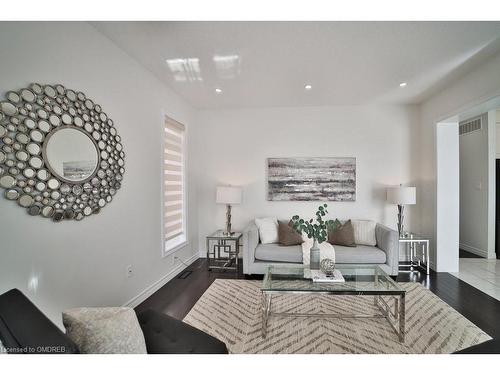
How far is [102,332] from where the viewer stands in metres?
1.02

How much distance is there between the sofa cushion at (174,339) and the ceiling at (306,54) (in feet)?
7.45

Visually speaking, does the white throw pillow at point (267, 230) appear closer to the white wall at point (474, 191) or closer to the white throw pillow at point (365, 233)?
the white throw pillow at point (365, 233)

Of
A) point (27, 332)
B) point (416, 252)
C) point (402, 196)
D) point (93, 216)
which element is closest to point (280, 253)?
point (402, 196)

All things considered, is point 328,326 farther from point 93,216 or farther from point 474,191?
point 474,191

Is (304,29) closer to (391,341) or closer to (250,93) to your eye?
(250,93)

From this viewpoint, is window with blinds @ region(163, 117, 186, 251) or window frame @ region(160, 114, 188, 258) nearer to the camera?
window frame @ region(160, 114, 188, 258)

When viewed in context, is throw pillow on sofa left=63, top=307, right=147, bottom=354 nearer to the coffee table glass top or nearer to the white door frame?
the coffee table glass top

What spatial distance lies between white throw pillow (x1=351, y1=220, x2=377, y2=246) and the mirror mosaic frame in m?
3.26

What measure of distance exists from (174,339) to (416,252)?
4026 millimetres

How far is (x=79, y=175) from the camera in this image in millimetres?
1882

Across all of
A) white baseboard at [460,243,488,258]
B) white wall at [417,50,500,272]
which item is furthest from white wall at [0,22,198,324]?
white baseboard at [460,243,488,258]

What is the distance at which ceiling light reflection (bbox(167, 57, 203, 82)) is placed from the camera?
103 inches

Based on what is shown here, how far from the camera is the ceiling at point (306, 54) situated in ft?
6.75
